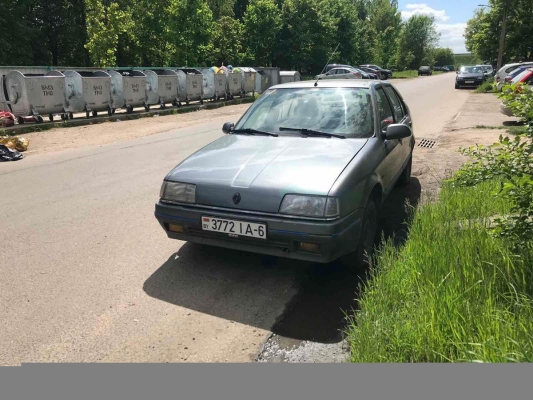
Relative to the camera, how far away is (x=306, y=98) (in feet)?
15.4

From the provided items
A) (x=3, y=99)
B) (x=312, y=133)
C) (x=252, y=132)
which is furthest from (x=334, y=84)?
(x=3, y=99)

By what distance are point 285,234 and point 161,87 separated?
53.6 ft

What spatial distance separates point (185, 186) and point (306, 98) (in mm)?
1764

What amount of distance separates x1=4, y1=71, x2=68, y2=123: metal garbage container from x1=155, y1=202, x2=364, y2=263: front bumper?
11623mm

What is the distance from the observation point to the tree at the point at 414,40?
87312 millimetres

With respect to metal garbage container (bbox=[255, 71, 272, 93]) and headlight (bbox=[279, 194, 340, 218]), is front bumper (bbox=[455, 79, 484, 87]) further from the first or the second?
Answer: headlight (bbox=[279, 194, 340, 218])

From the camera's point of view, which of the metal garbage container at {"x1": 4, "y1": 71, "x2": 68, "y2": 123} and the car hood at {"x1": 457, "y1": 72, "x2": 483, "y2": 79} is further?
the car hood at {"x1": 457, "y1": 72, "x2": 483, "y2": 79}

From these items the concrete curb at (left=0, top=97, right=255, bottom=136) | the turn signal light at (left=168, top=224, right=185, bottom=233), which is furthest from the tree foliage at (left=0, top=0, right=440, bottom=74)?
the turn signal light at (left=168, top=224, right=185, bottom=233)

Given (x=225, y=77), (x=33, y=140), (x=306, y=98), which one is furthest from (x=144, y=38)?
(x=306, y=98)

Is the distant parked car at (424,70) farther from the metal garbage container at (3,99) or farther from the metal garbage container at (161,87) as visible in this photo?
the metal garbage container at (3,99)

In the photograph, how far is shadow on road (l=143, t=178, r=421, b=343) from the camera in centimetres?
319

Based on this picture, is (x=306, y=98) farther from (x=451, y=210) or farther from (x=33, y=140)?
(x=33, y=140)

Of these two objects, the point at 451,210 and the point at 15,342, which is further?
the point at 451,210

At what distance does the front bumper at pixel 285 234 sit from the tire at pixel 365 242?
182mm
